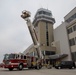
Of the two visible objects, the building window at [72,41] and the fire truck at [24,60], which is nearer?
the fire truck at [24,60]

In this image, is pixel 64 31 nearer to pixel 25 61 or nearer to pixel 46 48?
pixel 46 48

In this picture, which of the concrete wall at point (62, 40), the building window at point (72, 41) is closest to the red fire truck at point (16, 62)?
the building window at point (72, 41)

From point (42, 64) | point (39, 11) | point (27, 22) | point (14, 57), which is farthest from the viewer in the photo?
point (39, 11)

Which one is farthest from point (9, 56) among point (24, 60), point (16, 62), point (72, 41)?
point (72, 41)

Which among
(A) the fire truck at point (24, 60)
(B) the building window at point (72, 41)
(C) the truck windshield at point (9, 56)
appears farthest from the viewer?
(B) the building window at point (72, 41)

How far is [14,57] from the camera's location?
69.8 feet

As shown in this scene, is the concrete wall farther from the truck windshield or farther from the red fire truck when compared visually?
the truck windshield

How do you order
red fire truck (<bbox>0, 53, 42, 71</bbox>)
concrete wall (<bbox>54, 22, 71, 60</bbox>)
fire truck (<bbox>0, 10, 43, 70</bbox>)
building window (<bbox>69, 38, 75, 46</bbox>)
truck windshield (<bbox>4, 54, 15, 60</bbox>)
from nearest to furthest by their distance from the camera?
red fire truck (<bbox>0, 53, 42, 71</bbox>) < fire truck (<bbox>0, 10, 43, 70</bbox>) < truck windshield (<bbox>4, 54, 15, 60</bbox>) < building window (<bbox>69, 38, 75, 46</bbox>) < concrete wall (<bbox>54, 22, 71, 60</bbox>)

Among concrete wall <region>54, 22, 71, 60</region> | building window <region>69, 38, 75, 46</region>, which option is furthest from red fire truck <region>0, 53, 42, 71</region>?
concrete wall <region>54, 22, 71, 60</region>

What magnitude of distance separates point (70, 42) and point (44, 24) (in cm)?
2011

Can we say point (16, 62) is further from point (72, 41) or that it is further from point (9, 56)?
point (72, 41)

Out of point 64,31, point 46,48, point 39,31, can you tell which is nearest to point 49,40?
point 39,31

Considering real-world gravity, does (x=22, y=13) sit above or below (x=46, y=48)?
above

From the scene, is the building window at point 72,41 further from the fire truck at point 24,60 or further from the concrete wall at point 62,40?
the fire truck at point 24,60
